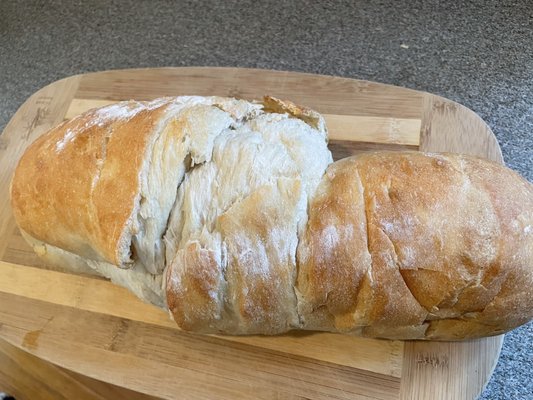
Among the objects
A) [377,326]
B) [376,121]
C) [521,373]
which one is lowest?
[521,373]

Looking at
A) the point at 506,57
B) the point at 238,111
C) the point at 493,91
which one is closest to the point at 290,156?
the point at 238,111

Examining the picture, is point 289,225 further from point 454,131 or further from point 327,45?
point 327,45

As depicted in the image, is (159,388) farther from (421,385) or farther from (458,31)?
(458,31)

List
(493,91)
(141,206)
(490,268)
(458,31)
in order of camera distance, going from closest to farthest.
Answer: (490,268) → (141,206) → (493,91) → (458,31)

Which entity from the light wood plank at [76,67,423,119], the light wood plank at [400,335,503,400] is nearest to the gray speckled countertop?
the light wood plank at [400,335,503,400]

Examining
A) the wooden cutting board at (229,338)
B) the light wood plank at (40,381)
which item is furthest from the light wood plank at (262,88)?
the light wood plank at (40,381)

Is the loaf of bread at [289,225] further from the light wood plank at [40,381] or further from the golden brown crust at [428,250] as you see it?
the light wood plank at [40,381]

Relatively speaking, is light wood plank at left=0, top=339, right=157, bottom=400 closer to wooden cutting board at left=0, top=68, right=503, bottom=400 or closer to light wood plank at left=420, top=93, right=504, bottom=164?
wooden cutting board at left=0, top=68, right=503, bottom=400

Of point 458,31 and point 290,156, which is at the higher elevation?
point 458,31
